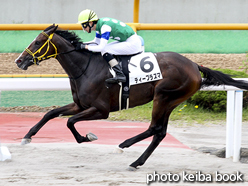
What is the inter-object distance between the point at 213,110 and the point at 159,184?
4846 millimetres

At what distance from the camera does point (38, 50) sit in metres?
4.62

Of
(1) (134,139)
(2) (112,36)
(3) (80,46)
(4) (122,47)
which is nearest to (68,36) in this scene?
(3) (80,46)

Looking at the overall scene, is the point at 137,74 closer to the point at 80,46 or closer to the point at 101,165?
the point at 80,46

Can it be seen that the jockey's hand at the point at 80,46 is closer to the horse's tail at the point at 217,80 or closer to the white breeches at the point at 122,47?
the white breeches at the point at 122,47

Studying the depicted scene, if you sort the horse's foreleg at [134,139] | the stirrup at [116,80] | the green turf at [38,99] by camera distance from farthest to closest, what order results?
the green turf at [38,99]
the horse's foreleg at [134,139]
the stirrup at [116,80]

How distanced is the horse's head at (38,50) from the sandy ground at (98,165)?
1162 millimetres

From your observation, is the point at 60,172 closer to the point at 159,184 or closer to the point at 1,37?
the point at 159,184

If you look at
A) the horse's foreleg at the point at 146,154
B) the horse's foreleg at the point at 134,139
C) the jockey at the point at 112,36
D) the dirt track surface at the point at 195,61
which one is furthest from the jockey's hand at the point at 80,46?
the dirt track surface at the point at 195,61

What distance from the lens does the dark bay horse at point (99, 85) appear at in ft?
15.1

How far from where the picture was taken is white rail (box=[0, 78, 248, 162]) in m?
4.88

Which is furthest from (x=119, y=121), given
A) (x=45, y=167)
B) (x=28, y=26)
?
(x=45, y=167)

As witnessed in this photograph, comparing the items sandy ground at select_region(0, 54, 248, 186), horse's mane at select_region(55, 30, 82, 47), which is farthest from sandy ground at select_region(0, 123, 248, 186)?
horse's mane at select_region(55, 30, 82, 47)

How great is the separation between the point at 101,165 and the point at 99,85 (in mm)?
942

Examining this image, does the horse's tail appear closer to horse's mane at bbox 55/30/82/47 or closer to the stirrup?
the stirrup
